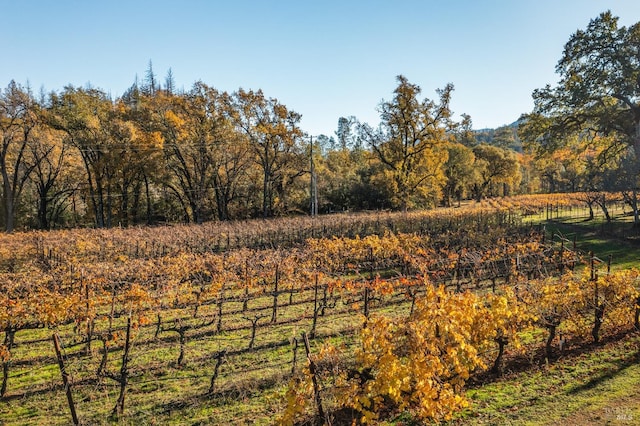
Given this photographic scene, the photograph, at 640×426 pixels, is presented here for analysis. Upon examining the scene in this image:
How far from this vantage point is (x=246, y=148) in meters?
30.8

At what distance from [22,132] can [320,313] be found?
2667 cm

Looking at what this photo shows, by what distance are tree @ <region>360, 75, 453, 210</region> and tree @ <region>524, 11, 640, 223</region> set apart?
7320 millimetres

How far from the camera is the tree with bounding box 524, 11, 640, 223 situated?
18531 mm

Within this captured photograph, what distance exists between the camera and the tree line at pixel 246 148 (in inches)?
798

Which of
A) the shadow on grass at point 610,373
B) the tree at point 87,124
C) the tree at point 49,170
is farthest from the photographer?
the tree at point 49,170

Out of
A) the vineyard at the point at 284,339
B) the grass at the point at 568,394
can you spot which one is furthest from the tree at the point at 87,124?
the grass at the point at 568,394

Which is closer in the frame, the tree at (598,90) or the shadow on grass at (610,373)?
the shadow on grass at (610,373)

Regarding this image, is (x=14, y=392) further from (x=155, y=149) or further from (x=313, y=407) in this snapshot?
(x=155, y=149)

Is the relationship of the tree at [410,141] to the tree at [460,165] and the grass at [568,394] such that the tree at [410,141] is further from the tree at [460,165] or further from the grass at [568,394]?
the grass at [568,394]

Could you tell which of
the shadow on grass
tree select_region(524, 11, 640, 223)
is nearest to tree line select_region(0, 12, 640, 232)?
tree select_region(524, 11, 640, 223)

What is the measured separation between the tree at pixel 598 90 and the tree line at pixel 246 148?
2.2 inches

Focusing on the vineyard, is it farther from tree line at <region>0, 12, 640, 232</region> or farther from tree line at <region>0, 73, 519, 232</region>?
tree line at <region>0, 73, 519, 232</region>

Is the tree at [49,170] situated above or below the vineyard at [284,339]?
above

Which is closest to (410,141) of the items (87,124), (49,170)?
(87,124)
